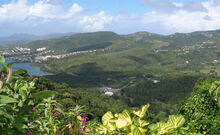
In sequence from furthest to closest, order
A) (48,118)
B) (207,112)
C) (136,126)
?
(207,112) → (48,118) → (136,126)

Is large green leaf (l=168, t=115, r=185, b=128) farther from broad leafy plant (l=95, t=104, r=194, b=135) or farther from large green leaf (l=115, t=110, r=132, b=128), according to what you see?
large green leaf (l=115, t=110, r=132, b=128)

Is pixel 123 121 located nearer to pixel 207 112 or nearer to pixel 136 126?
pixel 136 126

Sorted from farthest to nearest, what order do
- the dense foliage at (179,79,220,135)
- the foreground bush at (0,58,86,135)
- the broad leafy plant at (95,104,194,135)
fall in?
the dense foliage at (179,79,220,135) → the broad leafy plant at (95,104,194,135) → the foreground bush at (0,58,86,135)

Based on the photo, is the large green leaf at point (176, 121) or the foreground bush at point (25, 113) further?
the large green leaf at point (176, 121)

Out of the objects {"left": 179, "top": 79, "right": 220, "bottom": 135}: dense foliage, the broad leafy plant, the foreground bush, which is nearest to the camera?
the foreground bush

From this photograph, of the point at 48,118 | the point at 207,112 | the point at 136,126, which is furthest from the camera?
the point at 207,112

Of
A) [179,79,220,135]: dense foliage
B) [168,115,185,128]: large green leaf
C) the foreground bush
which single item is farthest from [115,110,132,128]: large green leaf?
[179,79,220,135]: dense foliage

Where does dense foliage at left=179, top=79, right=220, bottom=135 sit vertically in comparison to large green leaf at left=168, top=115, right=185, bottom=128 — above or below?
below

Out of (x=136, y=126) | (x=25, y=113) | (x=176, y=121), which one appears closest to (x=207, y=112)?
(x=176, y=121)

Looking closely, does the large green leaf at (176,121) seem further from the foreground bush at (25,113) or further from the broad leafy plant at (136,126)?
the foreground bush at (25,113)

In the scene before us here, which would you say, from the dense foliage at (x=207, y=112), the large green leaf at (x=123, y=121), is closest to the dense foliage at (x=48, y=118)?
the large green leaf at (x=123, y=121)

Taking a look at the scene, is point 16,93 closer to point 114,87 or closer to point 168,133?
point 168,133
